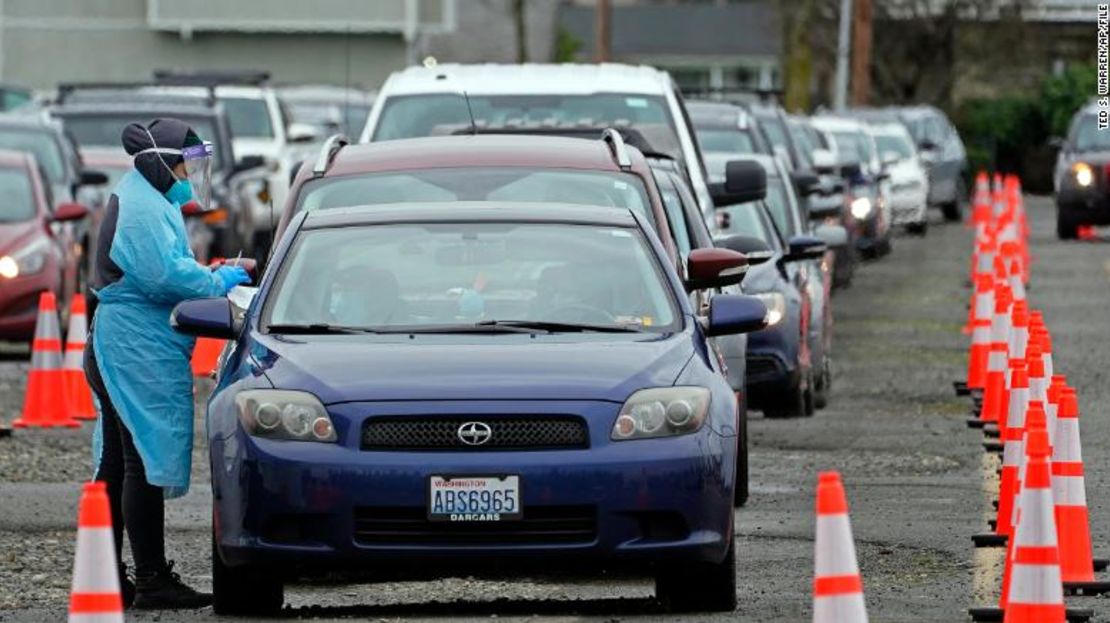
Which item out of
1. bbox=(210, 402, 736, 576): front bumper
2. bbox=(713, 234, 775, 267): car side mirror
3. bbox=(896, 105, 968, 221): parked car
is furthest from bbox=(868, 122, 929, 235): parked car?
bbox=(210, 402, 736, 576): front bumper

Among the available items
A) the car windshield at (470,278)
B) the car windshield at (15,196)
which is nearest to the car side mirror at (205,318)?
the car windshield at (470,278)

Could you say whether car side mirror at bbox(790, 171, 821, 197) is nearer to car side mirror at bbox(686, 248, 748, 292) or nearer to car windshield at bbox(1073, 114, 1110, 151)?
car side mirror at bbox(686, 248, 748, 292)

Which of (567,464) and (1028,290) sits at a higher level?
(567,464)

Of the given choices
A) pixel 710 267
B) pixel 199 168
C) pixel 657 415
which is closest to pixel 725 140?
pixel 710 267

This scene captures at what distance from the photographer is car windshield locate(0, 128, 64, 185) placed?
80.9ft

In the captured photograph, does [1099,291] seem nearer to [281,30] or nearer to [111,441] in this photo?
[111,441]

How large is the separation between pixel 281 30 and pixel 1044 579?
191 ft

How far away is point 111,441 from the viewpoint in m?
10.9

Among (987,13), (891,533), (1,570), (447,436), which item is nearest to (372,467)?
(447,436)

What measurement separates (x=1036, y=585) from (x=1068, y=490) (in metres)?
1.79

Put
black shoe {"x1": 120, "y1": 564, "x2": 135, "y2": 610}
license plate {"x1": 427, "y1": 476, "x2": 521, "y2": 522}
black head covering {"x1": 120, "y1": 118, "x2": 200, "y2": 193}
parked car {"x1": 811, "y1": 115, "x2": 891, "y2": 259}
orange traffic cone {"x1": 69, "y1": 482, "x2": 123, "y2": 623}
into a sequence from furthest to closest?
1. parked car {"x1": 811, "y1": 115, "x2": 891, "y2": 259}
2. black head covering {"x1": 120, "y1": 118, "x2": 200, "y2": 193}
3. black shoe {"x1": 120, "y1": 564, "x2": 135, "y2": 610}
4. license plate {"x1": 427, "y1": 476, "x2": 521, "y2": 522}
5. orange traffic cone {"x1": 69, "y1": 482, "x2": 123, "y2": 623}

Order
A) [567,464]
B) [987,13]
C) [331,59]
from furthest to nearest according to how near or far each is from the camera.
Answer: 1. [987,13]
2. [331,59]
3. [567,464]

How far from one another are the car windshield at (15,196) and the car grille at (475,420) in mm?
13343

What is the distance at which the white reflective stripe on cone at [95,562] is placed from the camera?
7484 millimetres
